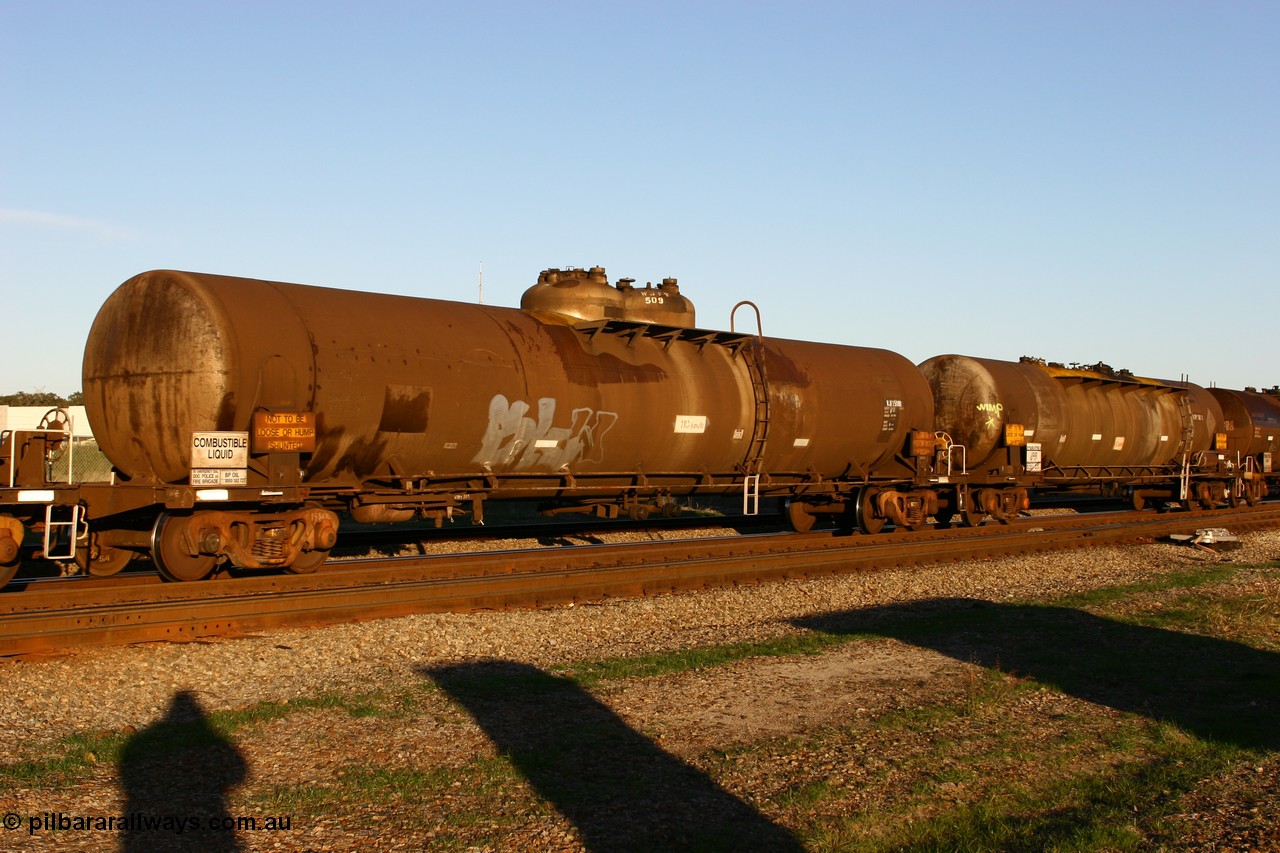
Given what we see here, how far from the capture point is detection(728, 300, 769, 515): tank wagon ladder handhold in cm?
1822

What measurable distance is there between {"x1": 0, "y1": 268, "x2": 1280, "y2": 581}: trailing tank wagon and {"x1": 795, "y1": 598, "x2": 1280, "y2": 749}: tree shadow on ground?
5.12m

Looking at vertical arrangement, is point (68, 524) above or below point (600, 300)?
below

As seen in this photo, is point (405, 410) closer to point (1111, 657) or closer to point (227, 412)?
point (227, 412)

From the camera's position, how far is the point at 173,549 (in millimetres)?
12078

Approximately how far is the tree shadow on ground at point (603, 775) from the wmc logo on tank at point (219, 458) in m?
Result: 4.69

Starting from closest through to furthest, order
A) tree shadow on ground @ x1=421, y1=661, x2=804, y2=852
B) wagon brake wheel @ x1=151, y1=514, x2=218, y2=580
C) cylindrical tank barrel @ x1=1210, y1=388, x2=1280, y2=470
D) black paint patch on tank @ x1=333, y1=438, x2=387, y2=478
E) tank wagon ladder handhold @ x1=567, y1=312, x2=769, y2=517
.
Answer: tree shadow on ground @ x1=421, y1=661, x2=804, y2=852 < wagon brake wheel @ x1=151, y1=514, x2=218, y2=580 < black paint patch on tank @ x1=333, y1=438, x2=387, y2=478 < tank wagon ladder handhold @ x1=567, y1=312, x2=769, y2=517 < cylindrical tank barrel @ x1=1210, y1=388, x2=1280, y2=470

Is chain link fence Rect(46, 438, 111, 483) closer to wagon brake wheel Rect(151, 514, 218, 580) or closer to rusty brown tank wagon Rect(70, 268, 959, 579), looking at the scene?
rusty brown tank wagon Rect(70, 268, 959, 579)

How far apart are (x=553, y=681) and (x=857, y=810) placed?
11.8 feet

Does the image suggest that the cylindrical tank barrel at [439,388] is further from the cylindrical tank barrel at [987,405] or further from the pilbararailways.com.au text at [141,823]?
the pilbararailways.com.au text at [141,823]

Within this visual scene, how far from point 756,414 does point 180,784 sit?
43.2 ft

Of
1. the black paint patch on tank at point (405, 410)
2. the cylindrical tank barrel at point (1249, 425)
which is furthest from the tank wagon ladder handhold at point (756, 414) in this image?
the cylindrical tank barrel at point (1249, 425)

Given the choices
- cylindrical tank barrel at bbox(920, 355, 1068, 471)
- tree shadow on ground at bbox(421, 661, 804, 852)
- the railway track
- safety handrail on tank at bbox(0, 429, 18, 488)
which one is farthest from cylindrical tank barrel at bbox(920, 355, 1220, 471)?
safety handrail on tank at bbox(0, 429, 18, 488)

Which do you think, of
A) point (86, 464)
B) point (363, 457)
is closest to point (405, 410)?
point (363, 457)

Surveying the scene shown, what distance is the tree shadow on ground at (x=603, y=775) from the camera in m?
5.50
